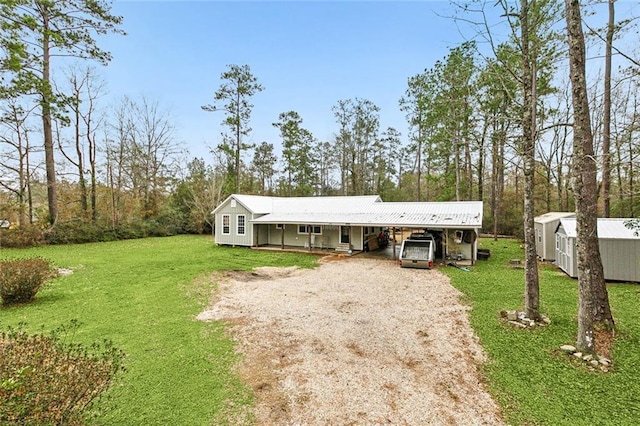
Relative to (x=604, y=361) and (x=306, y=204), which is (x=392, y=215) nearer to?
(x=306, y=204)

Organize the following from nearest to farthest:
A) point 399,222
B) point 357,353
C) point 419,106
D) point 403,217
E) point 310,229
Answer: point 357,353 → point 399,222 → point 403,217 → point 310,229 → point 419,106

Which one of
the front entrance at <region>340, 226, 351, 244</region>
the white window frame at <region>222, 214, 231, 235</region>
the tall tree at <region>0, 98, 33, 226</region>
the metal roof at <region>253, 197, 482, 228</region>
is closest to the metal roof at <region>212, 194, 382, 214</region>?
the metal roof at <region>253, 197, 482, 228</region>

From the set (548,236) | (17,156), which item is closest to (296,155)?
(17,156)

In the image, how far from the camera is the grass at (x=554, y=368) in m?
3.78

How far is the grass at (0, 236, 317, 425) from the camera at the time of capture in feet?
12.7

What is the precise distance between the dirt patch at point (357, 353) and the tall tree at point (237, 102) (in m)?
17.9

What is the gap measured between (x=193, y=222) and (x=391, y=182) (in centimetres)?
2027

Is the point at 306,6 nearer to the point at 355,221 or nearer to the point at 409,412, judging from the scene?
the point at 355,221

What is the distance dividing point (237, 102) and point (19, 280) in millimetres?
20319

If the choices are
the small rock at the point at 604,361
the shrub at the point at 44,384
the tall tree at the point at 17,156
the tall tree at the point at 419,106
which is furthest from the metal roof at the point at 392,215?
the tall tree at the point at 17,156

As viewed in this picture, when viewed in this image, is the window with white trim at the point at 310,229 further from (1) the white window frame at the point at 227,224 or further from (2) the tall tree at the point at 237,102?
(2) the tall tree at the point at 237,102

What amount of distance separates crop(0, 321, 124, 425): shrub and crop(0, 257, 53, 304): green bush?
6.24 meters

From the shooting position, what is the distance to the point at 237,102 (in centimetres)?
2475

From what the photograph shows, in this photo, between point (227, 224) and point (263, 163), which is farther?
point (263, 163)
